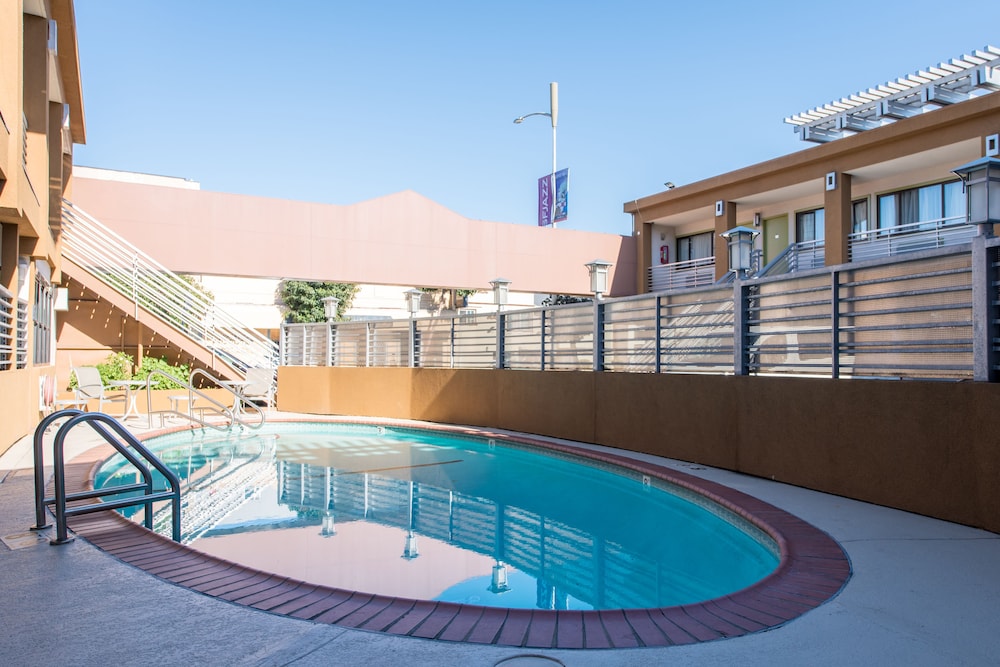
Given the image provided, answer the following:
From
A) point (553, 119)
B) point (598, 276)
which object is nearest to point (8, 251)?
point (598, 276)

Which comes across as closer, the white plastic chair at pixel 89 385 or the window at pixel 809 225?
the white plastic chair at pixel 89 385

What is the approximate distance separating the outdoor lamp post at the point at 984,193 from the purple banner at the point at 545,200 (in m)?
21.1

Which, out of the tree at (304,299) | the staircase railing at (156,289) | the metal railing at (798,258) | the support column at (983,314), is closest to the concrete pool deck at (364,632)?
the support column at (983,314)

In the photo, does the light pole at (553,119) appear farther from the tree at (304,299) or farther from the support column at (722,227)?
the tree at (304,299)

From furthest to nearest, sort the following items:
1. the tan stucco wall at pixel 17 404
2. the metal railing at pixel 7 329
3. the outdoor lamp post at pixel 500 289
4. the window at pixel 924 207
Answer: the window at pixel 924 207 < the outdoor lamp post at pixel 500 289 < the metal railing at pixel 7 329 < the tan stucco wall at pixel 17 404

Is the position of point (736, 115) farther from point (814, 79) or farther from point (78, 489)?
point (78, 489)

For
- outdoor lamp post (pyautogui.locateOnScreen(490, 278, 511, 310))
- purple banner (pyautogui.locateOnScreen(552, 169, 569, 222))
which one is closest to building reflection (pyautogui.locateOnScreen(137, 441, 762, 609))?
outdoor lamp post (pyautogui.locateOnScreen(490, 278, 511, 310))

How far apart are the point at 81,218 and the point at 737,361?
13.5 m

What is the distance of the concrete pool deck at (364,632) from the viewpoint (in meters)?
2.77

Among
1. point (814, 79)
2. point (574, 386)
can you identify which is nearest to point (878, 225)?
point (814, 79)

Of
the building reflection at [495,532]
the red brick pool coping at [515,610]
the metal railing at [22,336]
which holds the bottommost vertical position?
the building reflection at [495,532]

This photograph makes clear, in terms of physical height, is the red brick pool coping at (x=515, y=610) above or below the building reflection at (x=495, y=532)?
above

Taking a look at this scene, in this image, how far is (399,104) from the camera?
23.2 m

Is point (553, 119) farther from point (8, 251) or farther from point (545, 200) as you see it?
point (8, 251)
